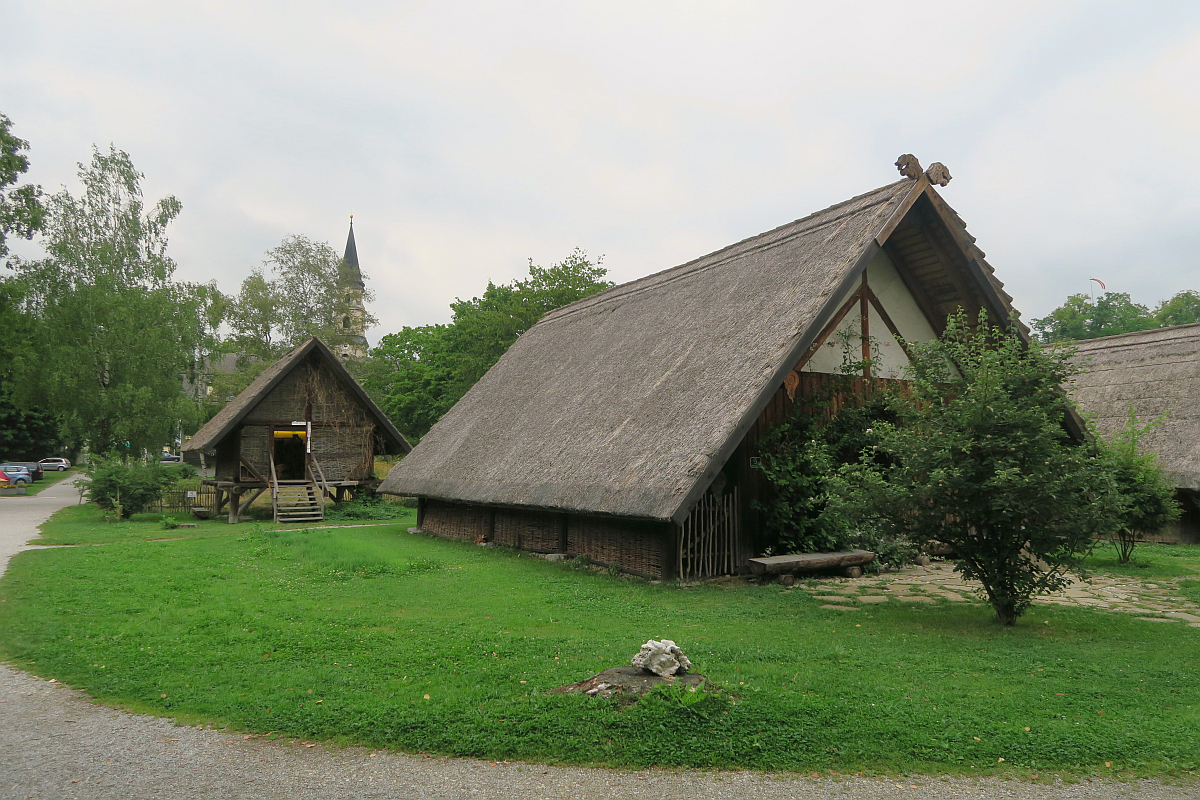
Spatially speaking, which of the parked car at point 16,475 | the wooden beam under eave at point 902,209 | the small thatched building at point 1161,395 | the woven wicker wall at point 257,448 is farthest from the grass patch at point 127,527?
the small thatched building at point 1161,395

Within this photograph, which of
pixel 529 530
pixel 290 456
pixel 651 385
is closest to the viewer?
pixel 651 385

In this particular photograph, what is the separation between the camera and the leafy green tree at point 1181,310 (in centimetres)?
4544

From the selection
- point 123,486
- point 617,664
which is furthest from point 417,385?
point 617,664

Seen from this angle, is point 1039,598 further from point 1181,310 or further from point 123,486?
point 1181,310

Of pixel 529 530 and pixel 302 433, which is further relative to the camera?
pixel 302 433

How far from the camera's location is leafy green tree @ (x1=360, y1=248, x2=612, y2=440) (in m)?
34.8

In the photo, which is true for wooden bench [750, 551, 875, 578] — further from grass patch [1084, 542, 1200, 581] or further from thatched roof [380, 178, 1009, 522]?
grass patch [1084, 542, 1200, 581]

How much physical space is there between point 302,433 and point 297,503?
3292 millimetres

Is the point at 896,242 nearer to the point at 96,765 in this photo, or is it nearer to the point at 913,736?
the point at 913,736

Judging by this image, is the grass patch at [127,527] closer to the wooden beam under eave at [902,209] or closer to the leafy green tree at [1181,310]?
the wooden beam under eave at [902,209]

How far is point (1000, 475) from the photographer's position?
7.46 meters

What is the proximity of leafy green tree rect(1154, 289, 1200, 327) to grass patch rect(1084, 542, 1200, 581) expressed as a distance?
122 ft

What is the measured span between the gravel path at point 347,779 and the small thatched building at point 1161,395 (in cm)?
1332

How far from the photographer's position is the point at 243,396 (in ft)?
88.9
